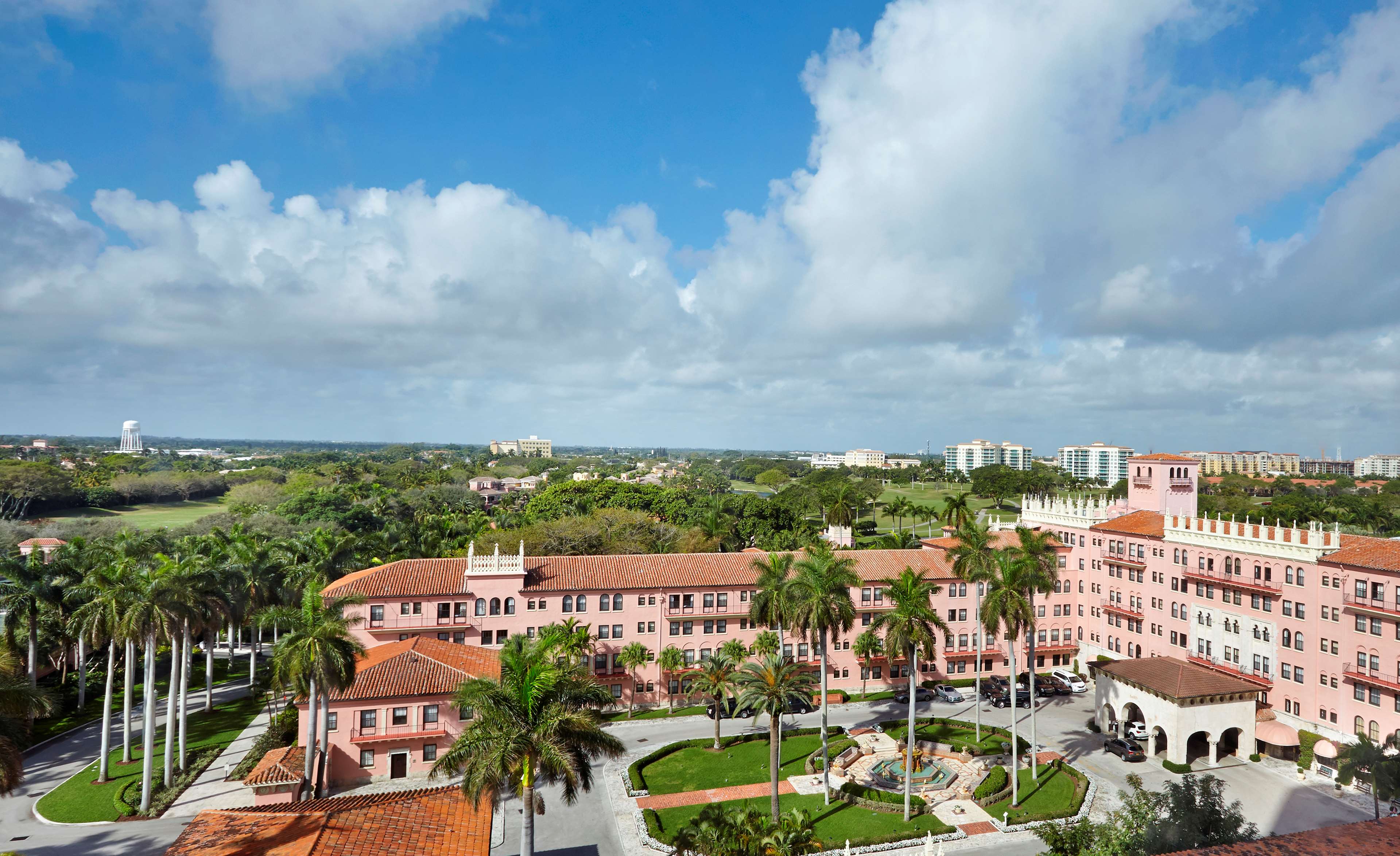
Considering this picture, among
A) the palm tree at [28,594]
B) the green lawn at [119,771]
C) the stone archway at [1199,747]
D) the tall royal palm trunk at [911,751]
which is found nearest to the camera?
the tall royal palm trunk at [911,751]

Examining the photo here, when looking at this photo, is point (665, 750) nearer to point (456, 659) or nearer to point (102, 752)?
point (456, 659)

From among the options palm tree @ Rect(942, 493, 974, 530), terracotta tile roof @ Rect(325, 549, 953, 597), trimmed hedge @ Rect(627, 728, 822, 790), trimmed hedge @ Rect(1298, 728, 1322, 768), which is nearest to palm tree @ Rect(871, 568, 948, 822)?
trimmed hedge @ Rect(627, 728, 822, 790)

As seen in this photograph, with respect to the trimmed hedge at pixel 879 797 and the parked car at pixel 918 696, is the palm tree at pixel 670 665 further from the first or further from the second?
the parked car at pixel 918 696

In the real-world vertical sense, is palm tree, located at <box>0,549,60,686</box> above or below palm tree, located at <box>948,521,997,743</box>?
below

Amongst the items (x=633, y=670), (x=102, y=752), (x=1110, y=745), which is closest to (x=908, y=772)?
(x=1110, y=745)

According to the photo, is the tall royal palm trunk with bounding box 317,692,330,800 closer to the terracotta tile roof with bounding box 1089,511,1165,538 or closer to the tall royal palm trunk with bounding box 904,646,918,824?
the tall royal palm trunk with bounding box 904,646,918,824

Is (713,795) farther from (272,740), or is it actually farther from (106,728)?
(106,728)

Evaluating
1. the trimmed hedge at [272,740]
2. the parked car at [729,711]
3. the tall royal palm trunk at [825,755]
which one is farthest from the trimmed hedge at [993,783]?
the trimmed hedge at [272,740]
